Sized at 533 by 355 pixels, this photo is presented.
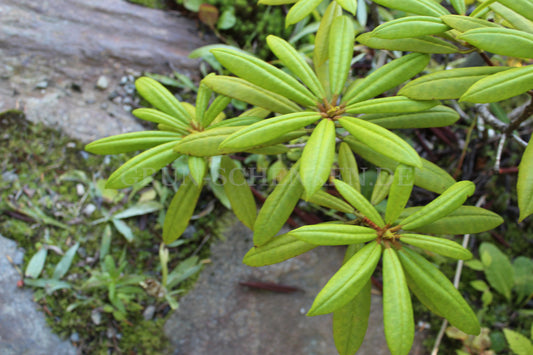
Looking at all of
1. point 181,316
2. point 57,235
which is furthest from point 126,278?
point 57,235

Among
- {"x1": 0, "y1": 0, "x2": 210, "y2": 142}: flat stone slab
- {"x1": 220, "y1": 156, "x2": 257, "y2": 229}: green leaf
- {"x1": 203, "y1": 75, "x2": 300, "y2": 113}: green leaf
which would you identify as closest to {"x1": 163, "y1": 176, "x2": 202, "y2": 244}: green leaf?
{"x1": 220, "y1": 156, "x2": 257, "y2": 229}: green leaf

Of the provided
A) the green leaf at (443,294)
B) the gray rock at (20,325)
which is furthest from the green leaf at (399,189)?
the gray rock at (20,325)

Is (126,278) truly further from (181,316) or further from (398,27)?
(398,27)

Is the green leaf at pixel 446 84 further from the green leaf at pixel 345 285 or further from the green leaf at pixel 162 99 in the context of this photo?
the green leaf at pixel 162 99

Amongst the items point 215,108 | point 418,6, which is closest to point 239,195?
point 215,108

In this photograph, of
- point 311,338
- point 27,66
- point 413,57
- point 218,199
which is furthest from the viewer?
point 27,66
